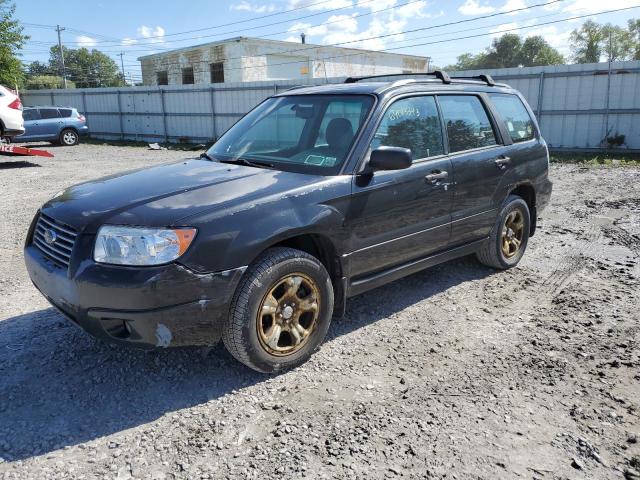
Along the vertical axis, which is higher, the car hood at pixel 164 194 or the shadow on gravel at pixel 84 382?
the car hood at pixel 164 194

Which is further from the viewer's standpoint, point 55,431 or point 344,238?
point 344,238

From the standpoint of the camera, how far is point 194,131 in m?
21.9

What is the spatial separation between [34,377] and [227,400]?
1.27m

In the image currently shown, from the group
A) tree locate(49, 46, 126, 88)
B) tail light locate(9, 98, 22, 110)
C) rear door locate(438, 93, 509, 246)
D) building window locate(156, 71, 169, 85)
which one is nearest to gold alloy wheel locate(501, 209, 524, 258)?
rear door locate(438, 93, 509, 246)

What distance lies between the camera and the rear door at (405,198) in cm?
365

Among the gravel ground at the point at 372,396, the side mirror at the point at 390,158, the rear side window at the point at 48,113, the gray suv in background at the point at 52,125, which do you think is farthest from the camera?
the rear side window at the point at 48,113

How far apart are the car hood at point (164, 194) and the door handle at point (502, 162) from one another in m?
2.07

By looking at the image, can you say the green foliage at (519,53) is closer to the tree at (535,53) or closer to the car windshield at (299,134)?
the tree at (535,53)

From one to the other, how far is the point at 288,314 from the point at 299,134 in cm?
158

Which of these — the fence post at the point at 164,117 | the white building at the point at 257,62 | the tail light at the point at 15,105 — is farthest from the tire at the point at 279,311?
the white building at the point at 257,62

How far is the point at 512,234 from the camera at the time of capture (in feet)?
17.4

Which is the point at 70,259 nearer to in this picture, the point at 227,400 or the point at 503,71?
the point at 227,400

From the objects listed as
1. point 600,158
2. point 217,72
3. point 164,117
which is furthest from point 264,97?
point 217,72

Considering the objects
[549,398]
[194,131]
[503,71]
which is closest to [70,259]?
[549,398]
